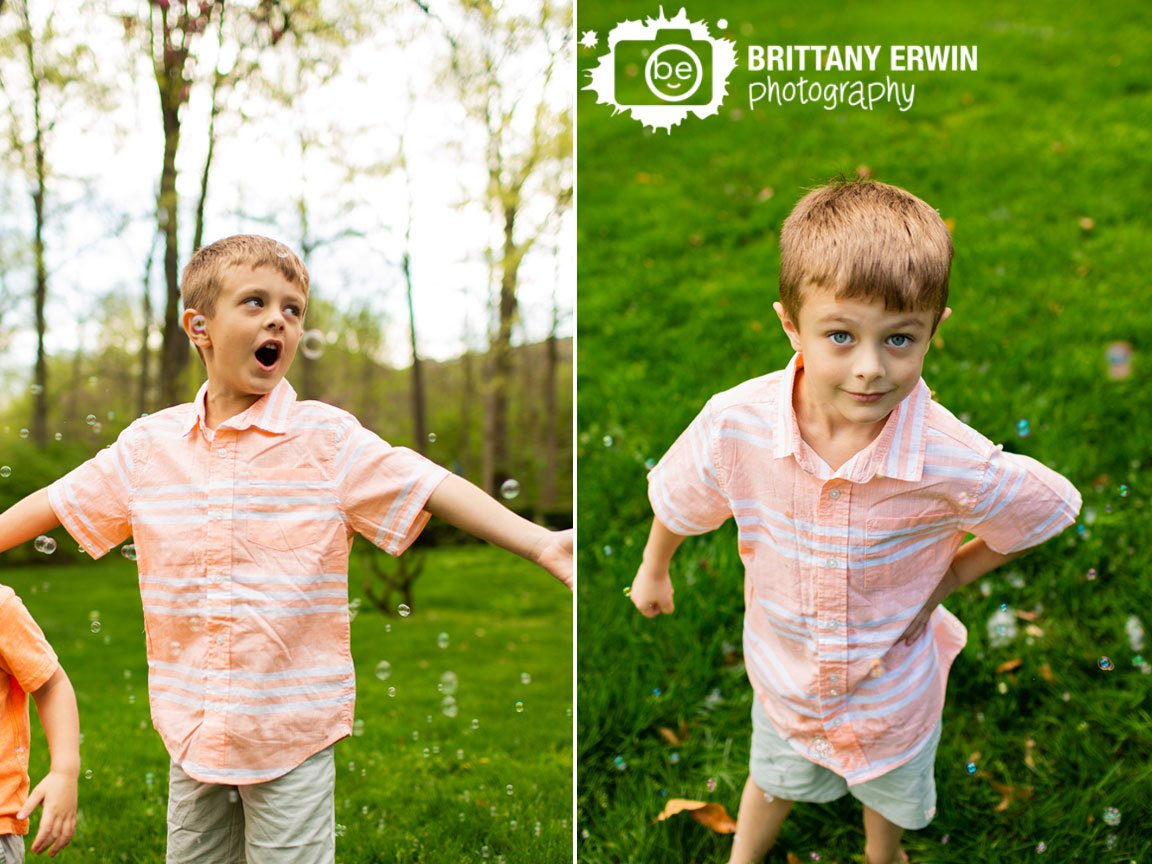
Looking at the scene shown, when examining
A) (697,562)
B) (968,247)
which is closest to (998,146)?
(968,247)

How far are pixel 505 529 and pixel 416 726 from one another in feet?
5.94

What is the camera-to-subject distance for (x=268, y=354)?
68.8 inches

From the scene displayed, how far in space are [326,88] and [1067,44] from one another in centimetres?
370

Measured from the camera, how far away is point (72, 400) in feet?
20.1

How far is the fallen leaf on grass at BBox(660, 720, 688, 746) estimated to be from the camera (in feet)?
8.69

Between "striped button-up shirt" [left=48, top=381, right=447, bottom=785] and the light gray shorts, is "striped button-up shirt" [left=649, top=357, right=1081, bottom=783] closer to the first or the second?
the light gray shorts

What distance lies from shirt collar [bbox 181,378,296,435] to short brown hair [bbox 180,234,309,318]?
0.16 metres

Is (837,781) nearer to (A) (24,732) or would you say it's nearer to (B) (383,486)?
(B) (383,486)

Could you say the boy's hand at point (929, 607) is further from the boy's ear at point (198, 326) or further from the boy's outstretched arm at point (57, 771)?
the boy's outstretched arm at point (57, 771)

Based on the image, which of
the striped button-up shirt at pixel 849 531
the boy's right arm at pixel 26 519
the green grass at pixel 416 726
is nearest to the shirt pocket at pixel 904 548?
the striped button-up shirt at pixel 849 531

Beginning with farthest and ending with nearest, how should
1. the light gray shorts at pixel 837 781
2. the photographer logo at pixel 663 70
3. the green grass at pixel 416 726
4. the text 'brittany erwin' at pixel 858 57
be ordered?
the text 'brittany erwin' at pixel 858 57 → the photographer logo at pixel 663 70 → the green grass at pixel 416 726 → the light gray shorts at pixel 837 781

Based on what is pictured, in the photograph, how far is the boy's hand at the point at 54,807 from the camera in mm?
1676

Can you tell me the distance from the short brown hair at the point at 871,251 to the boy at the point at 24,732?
133 cm

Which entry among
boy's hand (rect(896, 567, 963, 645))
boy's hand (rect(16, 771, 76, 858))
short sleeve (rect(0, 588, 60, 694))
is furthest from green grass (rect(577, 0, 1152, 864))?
short sleeve (rect(0, 588, 60, 694))
